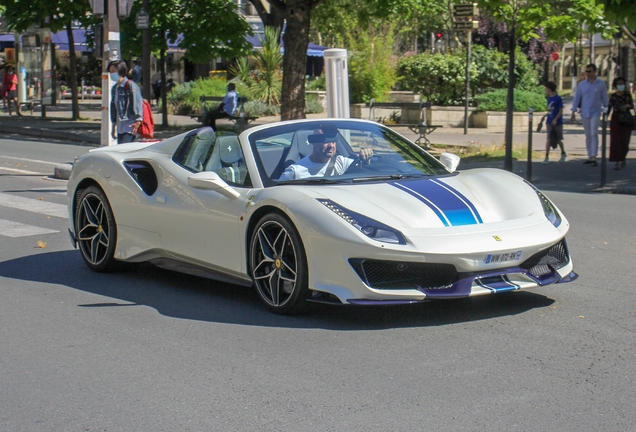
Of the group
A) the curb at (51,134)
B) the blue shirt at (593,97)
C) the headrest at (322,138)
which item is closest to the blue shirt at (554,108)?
the blue shirt at (593,97)

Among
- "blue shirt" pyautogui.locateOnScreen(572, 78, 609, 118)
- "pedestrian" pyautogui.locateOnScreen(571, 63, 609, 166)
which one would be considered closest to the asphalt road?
"pedestrian" pyautogui.locateOnScreen(571, 63, 609, 166)

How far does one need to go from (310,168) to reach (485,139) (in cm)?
1820

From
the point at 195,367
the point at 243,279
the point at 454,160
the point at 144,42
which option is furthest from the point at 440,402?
the point at 144,42

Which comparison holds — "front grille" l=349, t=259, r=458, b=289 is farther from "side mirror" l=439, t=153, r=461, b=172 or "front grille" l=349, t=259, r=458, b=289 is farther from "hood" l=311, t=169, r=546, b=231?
"side mirror" l=439, t=153, r=461, b=172

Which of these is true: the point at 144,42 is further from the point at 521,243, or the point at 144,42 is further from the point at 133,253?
the point at 521,243

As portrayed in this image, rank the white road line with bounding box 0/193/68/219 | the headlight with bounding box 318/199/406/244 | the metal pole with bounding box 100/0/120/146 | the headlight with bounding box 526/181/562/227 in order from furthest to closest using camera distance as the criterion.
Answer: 1. the metal pole with bounding box 100/0/120/146
2. the white road line with bounding box 0/193/68/219
3. the headlight with bounding box 526/181/562/227
4. the headlight with bounding box 318/199/406/244

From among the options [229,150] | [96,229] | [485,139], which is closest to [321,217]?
[229,150]

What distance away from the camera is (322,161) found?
6.86 metres

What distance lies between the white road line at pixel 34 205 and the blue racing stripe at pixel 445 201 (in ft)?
20.4

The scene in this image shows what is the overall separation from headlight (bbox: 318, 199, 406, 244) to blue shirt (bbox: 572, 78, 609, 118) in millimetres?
12547

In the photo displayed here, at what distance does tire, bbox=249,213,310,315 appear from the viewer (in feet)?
19.9

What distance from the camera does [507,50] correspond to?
53.4 feet

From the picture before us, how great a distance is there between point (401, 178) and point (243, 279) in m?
1.33

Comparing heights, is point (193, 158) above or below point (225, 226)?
above
